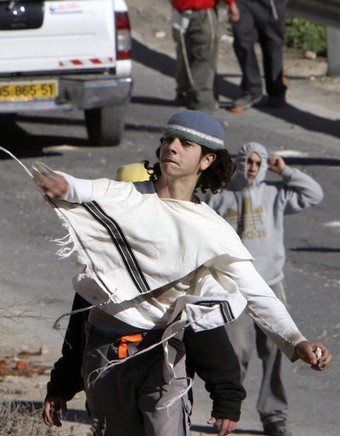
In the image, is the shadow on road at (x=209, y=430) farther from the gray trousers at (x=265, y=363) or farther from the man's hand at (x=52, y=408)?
the man's hand at (x=52, y=408)

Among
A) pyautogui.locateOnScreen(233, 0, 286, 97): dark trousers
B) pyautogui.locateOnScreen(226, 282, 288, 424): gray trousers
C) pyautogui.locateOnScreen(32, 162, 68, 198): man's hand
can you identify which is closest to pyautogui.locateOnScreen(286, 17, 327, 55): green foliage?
pyautogui.locateOnScreen(233, 0, 286, 97): dark trousers

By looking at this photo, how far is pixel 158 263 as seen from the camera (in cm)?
416

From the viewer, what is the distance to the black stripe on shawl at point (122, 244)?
414 cm

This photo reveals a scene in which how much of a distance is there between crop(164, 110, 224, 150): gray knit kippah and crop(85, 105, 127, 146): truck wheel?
8.24 m

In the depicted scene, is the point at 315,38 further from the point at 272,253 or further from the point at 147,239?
the point at 147,239

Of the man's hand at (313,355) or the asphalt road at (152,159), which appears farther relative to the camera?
the asphalt road at (152,159)

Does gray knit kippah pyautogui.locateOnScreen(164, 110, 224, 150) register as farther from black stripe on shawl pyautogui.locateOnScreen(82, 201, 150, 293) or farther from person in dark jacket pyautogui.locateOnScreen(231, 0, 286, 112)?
person in dark jacket pyautogui.locateOnScreen(231, 0, 286, 112)

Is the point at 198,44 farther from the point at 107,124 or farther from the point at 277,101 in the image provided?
the point at 107,124

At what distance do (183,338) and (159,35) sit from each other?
14.7m

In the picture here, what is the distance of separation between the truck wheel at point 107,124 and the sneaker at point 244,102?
2350 millimetres

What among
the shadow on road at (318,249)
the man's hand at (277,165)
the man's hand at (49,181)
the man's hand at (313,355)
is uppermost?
the man's hand at (49,181)

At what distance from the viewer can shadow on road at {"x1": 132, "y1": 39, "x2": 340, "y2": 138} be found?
46.7 feet

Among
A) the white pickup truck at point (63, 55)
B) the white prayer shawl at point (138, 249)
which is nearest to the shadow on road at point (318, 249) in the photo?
the white pickup truck at point (63, 55)

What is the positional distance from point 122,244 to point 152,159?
8.27 meters
